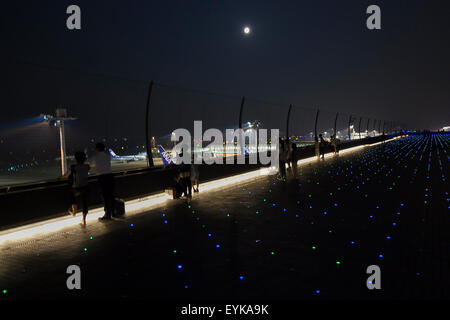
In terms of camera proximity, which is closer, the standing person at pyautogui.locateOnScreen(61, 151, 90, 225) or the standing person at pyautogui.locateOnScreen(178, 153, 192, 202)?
the standing person at pyautogui.locateOnScreen(61, 151, 90, 225)

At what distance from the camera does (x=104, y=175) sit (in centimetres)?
784

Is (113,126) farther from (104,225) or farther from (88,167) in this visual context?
(104,225)

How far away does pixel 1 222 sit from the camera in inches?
257

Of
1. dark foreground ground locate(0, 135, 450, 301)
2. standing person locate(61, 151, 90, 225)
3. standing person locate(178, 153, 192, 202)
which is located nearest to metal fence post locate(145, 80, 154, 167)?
standing person locate(178, 153, 192, 202)

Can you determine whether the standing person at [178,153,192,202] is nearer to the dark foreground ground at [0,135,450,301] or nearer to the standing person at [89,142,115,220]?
the dark foreground ground at [0,135,450,301]

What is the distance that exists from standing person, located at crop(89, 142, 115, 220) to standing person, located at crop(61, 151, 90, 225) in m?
0.24

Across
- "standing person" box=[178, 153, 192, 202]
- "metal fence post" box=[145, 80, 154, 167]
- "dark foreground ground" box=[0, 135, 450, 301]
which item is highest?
"metal fence post" box=[145, 80, 154, 167]

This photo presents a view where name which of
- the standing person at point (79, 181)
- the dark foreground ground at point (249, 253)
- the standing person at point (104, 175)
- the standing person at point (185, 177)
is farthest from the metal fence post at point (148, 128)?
the standing person at point (79, 181)

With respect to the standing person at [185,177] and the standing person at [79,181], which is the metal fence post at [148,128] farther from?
the standing person at [79,181]

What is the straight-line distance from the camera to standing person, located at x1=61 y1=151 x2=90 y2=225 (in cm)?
740

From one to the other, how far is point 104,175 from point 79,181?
552 millimetres

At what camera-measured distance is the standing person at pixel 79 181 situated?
740 cm

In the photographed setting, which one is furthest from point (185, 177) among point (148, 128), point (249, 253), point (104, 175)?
point (249, 253)

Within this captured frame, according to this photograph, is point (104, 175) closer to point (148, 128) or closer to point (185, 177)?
point (185, 177)
